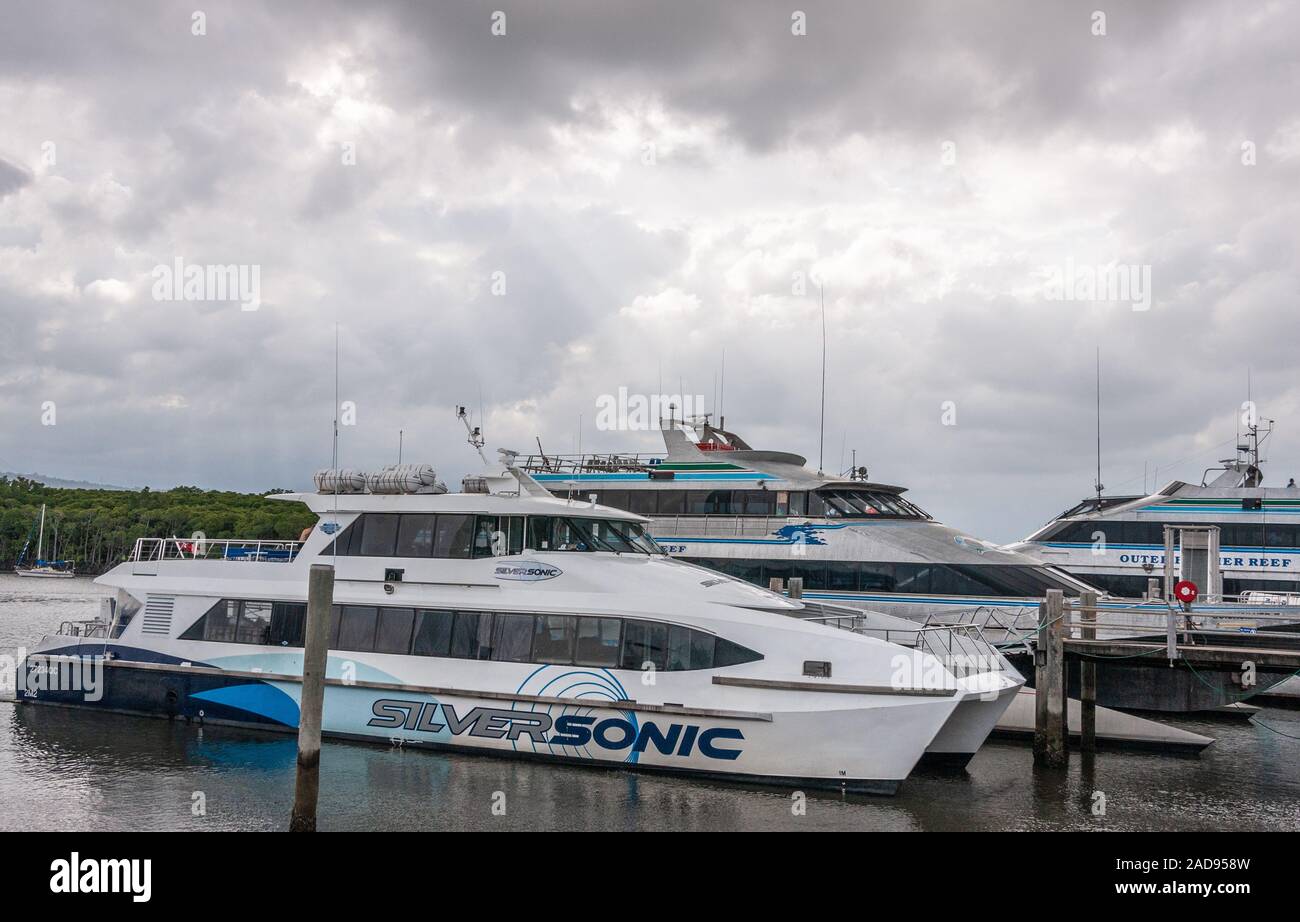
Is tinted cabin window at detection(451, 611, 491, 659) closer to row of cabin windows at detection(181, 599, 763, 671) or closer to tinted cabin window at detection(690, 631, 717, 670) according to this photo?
row of cabin windows at detection(181, 599, 763, 671)

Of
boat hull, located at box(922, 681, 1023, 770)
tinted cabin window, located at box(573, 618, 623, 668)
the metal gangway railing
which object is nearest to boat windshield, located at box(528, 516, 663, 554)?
tinted cabin window, located at box(573, 618, 623, 668)

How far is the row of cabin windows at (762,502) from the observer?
24172mm

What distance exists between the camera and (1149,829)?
44.9ft

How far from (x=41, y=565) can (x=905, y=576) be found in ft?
269

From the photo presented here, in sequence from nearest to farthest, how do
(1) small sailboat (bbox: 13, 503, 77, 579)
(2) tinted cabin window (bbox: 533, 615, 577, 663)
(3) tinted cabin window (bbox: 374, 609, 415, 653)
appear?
(2) tinted cabin window (bbox: 533, 615, 577, 663), (3) tinted cabin window (bbox: 374, 609, 415, 653), (1) small sailboat (bbox: 13, 503, 77, 579)

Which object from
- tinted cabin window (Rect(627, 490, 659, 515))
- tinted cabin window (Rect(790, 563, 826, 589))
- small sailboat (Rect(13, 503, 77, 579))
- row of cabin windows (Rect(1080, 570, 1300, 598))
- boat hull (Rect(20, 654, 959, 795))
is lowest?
small sailboat (Rect(13, 503, 77, 579))

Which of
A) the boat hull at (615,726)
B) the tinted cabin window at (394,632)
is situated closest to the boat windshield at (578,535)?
the tinted cabin window at (394,632)

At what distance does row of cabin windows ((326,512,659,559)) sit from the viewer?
1642cm

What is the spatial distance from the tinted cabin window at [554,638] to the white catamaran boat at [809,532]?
787 centimetres

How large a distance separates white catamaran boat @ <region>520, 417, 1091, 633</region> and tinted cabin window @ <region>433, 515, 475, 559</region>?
266 inches

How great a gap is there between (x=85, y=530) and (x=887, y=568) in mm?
83289

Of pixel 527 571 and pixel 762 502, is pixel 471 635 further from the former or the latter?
pixel 762 502
